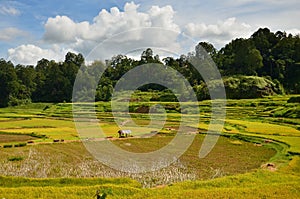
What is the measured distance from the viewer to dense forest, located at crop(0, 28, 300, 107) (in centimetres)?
5938

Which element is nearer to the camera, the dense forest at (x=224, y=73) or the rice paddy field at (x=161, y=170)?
the rice paddy field at (x=161, y=170)

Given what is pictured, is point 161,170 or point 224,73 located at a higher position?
point 224,73

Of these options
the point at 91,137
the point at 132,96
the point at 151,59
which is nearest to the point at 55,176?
the point at 91,137

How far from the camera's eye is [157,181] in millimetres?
13070

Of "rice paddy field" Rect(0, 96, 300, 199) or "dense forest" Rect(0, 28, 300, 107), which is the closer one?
"rice paddy field" Rect(0, 96, 300, 199)

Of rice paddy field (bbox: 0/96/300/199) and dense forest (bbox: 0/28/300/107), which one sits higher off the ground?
dense forest (bbox: 0/28/300/107)

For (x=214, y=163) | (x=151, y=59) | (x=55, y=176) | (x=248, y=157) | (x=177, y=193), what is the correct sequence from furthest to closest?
(x=151, y=59) → (x=248, y=157) → (x=214, y=163) → (x=55, y=176) → (x=177, y=193)

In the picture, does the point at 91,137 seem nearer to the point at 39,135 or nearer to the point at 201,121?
the point at 39,135

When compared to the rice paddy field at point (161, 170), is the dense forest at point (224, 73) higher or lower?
higher

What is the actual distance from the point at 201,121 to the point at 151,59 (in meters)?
49.1

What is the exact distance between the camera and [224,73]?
6925 centimetres

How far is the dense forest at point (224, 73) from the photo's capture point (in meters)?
59.4

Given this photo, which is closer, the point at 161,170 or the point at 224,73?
the point at 161,170

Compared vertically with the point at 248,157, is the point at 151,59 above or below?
above
